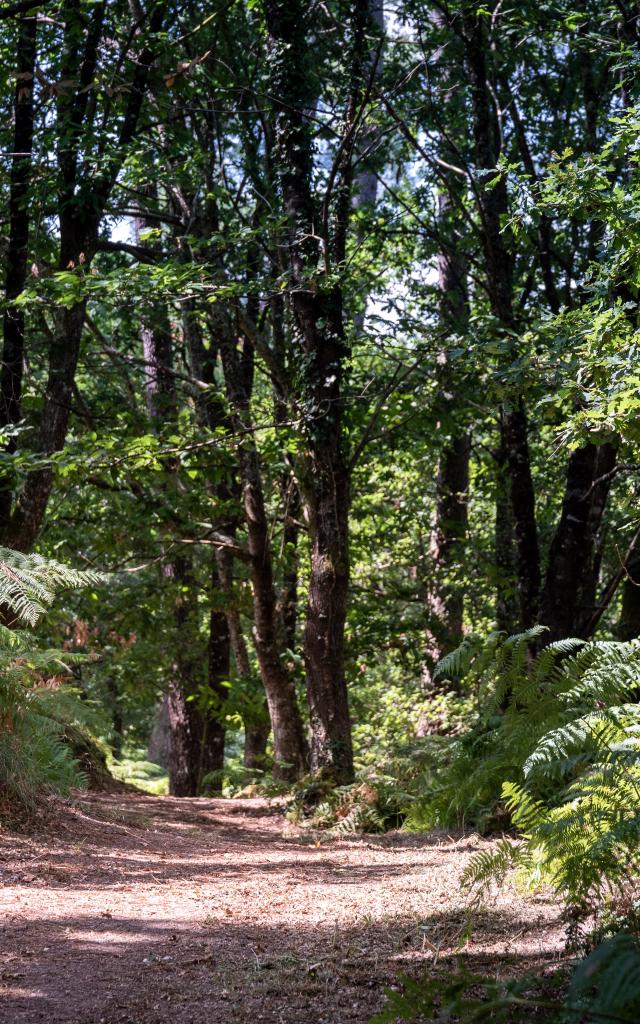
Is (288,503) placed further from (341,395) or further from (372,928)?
(372,928)

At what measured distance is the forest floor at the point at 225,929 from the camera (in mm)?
3039

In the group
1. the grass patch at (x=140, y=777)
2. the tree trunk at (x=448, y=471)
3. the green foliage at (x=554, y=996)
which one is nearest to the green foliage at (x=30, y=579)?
the green foliage at (x=554, y=996)

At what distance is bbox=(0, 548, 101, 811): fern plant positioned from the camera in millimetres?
4766

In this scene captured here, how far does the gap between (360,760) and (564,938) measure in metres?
8.68

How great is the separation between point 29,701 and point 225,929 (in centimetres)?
200

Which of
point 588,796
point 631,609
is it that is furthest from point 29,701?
point 631,609

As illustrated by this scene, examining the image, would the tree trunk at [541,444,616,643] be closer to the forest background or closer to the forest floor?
the forest background

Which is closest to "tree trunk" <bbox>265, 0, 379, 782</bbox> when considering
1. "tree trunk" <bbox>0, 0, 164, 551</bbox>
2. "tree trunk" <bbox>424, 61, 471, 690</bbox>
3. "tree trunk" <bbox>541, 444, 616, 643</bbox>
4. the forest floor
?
"tree trunk" <bbox>424, 61, 471, 690</bbox>

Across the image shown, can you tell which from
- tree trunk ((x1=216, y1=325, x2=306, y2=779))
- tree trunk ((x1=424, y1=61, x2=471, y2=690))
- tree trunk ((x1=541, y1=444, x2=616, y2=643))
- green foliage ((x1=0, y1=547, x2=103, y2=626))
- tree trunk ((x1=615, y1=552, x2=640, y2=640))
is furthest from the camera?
tree trunk ((x1=424, y1=61, x2=471, y2=690))

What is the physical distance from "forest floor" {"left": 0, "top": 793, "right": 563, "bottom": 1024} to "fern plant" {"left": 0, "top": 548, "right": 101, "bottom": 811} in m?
0.34

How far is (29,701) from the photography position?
17.5ft

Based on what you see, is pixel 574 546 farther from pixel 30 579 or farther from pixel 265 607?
pixel 30 579

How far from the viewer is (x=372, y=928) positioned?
3.90 m

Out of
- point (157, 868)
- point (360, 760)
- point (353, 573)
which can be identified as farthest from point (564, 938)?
point (353, 573)
